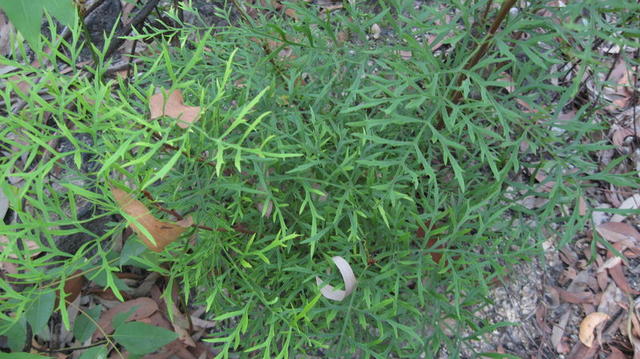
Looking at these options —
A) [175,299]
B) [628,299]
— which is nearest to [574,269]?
[628,299]

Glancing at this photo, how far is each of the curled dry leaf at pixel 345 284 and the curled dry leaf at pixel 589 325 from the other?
984mm

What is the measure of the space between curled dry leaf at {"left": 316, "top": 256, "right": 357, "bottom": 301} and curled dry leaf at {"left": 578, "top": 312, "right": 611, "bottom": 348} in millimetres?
984

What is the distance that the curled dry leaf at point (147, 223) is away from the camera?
926 mm

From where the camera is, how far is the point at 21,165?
1862 mm

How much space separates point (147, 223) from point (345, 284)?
1.54ft

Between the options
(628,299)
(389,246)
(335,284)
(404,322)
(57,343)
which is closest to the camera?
(335,284)

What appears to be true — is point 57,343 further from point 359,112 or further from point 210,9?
point 210,9

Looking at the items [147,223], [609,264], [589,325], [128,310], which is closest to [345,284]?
[147,223]

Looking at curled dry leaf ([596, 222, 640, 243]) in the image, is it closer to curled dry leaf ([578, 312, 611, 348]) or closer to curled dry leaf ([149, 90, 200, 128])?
curled dry leaf ([578, 312, 611, 348])

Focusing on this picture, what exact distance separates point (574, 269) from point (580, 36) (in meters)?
1.09

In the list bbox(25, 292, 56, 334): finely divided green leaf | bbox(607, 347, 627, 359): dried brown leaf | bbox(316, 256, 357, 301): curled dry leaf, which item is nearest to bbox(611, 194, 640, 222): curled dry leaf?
bbox(607, 347, 627, 359): dried brown leaf

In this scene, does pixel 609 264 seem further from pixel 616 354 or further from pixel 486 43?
pixel 486 43

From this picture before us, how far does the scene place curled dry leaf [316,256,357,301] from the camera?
115cm

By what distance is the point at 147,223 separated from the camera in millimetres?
949
